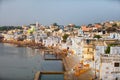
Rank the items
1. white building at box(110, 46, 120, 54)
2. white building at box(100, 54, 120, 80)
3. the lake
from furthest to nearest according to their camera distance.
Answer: the lake < white building at box(110, 46, 120, 54) < white building at box(100, 54, 120, 80)

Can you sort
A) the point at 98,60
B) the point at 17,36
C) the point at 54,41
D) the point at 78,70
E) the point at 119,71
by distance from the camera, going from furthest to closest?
the point at 17,36 < the point at 54,41 < the point at 78,70 < the point at 98,60 < the point at 119,71

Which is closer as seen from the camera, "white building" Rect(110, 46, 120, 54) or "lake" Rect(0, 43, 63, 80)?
"white building" Rect(110, 46, 120, 54)

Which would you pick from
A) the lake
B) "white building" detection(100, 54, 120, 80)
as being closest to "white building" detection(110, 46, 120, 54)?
"white building" detection(100, 54, 120, 80)

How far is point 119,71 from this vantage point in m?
3.91

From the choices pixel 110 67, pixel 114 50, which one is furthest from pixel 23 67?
pixel 110 67

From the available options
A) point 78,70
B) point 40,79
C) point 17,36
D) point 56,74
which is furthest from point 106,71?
point 17,36

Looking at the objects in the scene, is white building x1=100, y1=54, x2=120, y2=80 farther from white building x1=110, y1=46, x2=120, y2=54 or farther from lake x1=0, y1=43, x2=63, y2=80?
lake x1=0, y1=43, x2=63, y2=80

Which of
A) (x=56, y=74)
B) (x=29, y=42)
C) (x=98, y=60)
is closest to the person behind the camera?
(x=98, y=60)

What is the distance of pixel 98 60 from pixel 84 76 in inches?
11.7

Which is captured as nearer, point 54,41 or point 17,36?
point 54,41

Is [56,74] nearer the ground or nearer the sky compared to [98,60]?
nearer the ground

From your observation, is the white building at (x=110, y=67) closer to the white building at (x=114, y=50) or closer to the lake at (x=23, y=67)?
the white building at (x=114, y=50)

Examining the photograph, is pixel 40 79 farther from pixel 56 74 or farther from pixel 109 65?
pixel 109 65

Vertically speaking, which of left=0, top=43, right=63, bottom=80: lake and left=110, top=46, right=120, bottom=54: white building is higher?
left=110, top=46, right=120, bottom=54: white building
